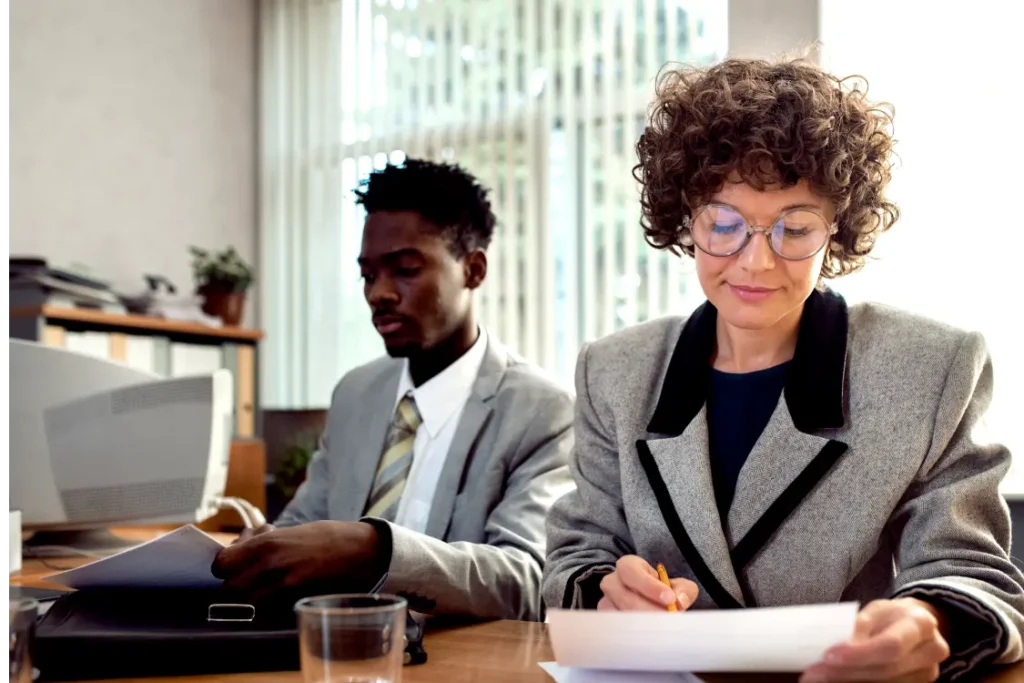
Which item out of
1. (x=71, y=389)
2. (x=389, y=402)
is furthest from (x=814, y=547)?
(x=71, y=389)

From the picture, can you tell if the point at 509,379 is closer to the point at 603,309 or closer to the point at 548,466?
the point at 548,466

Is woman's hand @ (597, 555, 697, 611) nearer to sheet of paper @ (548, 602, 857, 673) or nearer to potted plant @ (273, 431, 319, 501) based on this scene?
sheet of paper @ (548, 602, 857, 673)

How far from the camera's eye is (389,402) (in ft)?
6.34

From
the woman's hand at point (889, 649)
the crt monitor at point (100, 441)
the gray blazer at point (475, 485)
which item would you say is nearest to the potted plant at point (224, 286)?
the crt monitor at point (100, 441)

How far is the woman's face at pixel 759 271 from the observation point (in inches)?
47.7

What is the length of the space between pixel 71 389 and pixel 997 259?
9.00ft

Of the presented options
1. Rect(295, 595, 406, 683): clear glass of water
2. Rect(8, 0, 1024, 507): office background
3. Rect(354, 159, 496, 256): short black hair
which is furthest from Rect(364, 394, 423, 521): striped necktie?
Rect(8, 0, 1024, 507): office background

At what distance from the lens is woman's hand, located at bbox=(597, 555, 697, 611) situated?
1.02m

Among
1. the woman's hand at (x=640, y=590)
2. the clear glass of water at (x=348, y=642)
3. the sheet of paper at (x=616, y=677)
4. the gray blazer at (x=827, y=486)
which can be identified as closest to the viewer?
the clear glass of water at (x=348, y=642)

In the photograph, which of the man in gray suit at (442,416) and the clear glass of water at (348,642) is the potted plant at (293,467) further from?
the clear glass of water at (348,642)

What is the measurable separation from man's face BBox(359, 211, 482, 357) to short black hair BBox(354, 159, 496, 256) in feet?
0.11

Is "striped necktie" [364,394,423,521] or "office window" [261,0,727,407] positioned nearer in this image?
"striped necktie" [364,394,423,521]

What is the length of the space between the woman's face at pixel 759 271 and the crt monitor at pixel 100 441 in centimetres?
124

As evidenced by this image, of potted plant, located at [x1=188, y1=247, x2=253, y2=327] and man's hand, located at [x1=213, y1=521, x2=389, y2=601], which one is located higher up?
potted plant, located at [x1=188, y1=247, x2=253, y2=327]
